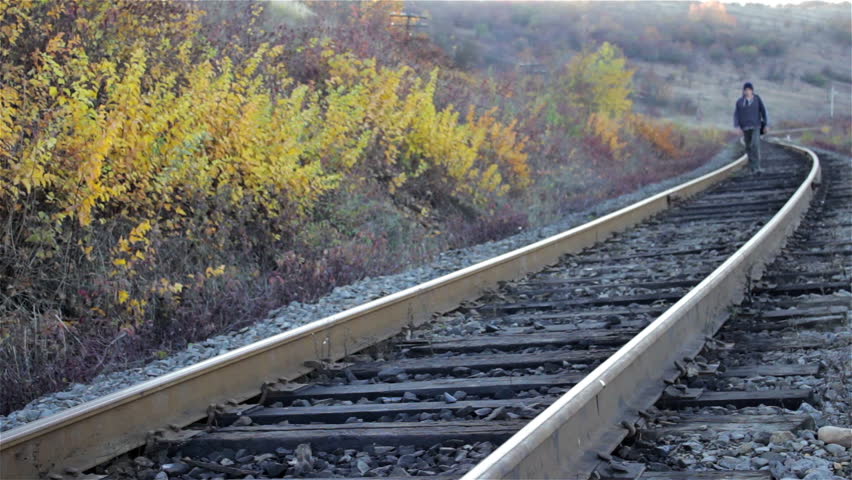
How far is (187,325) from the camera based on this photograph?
22.7 feet

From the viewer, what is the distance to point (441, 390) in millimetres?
4930

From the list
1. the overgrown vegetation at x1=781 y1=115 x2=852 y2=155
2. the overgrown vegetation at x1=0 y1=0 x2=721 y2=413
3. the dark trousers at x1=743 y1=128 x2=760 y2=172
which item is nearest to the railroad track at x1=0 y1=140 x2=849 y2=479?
the overgrown vegetation at x1=0 y1=0 x2=721 y2=413

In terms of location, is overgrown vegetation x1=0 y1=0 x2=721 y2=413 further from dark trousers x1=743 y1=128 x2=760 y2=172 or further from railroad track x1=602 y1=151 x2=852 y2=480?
dark trousers x1=743 y1=128 x2=760 y2=172

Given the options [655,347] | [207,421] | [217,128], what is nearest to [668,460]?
[655,347]

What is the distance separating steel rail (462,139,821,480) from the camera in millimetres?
3324

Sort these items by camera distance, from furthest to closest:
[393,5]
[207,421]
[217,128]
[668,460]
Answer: [393,5] → [217,128] → [207,421] → [668,460]

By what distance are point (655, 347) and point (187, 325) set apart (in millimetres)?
3453

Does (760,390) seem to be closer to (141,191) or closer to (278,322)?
(278,322)

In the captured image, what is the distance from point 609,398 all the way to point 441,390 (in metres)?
1.01

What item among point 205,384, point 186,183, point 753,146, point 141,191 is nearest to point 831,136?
point 753,146

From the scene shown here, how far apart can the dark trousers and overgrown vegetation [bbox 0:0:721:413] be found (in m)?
4.74

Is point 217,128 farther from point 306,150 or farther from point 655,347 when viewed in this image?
point 655,347

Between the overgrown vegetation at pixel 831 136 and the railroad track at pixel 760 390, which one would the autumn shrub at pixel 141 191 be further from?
the overgrown vegetation at pixel 831 136

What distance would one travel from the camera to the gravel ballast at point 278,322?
5133 millimetres
